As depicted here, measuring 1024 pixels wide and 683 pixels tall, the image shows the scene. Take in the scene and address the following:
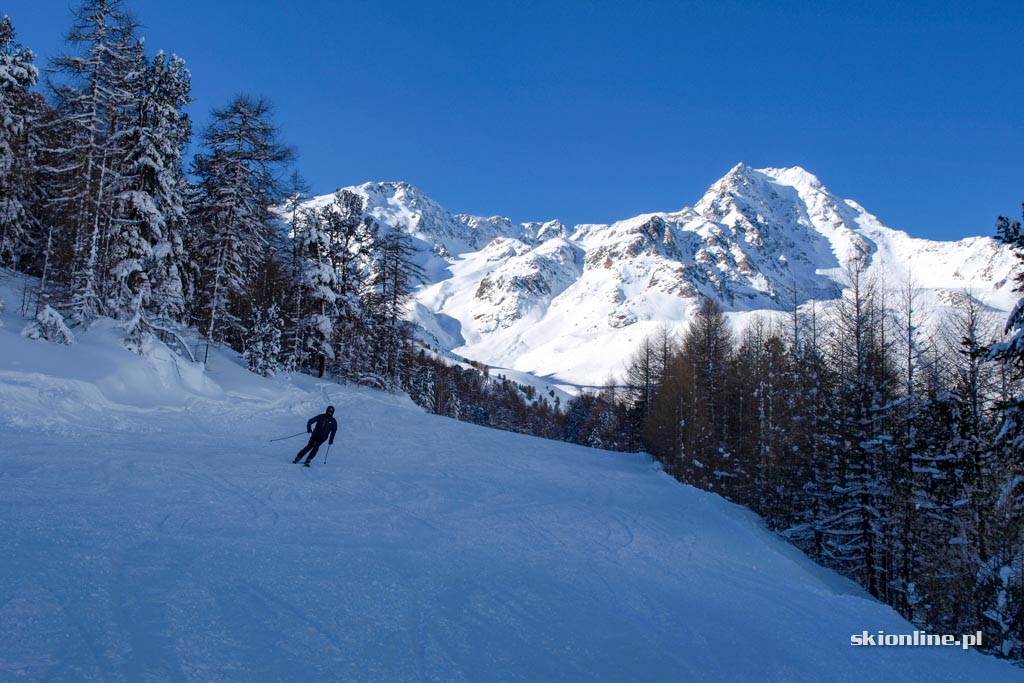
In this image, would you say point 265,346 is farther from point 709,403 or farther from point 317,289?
point 709,403

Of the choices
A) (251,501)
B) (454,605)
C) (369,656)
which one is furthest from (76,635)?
(251,501)

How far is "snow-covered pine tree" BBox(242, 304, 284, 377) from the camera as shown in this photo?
2891 centimetres

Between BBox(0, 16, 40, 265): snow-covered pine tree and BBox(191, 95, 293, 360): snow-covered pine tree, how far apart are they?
6.74 m

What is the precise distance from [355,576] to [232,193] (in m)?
25.2

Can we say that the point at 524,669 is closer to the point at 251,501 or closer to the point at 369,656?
the point at 369,656

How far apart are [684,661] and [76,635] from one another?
5738 mm

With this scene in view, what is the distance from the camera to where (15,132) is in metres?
23.5

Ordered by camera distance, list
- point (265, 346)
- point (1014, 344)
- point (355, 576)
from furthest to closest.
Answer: point (265, 346) < point (1014, 344) < point (355, 576)

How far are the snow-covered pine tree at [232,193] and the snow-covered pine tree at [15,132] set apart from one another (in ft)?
22.1

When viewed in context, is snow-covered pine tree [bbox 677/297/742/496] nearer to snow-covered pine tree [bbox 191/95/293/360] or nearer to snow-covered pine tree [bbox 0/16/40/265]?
snow-covered pine tree [bbox 191/95/293/360]

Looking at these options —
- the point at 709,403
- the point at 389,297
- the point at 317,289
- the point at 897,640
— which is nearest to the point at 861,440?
the point at 897,640

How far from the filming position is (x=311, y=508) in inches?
418

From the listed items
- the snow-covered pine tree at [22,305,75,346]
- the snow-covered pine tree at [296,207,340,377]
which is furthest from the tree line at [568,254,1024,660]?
the snow-covered pine tree at [22,305,75,346]

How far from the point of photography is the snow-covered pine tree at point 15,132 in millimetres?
22625
